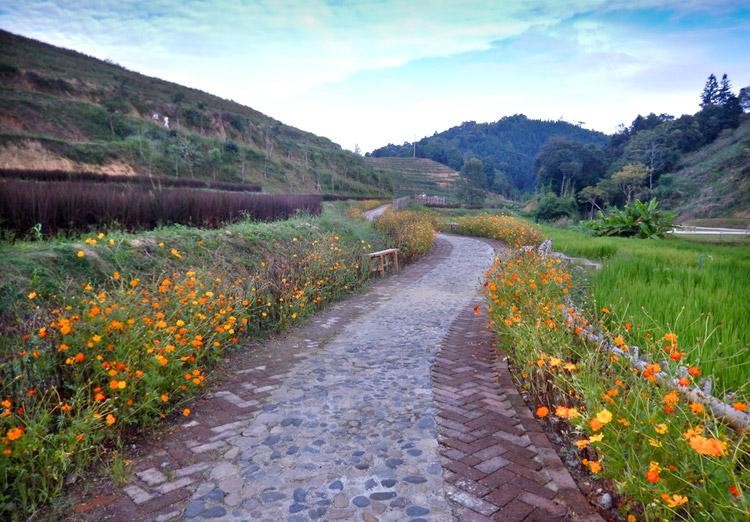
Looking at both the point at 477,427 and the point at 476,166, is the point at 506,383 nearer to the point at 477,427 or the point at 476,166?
the point at 477,427

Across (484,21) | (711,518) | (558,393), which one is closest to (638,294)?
(558,393)

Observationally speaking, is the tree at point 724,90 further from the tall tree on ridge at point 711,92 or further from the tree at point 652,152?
the tree at point 652,152

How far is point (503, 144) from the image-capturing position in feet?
370

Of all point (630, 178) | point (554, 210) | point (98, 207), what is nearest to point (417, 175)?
point (630, 178)

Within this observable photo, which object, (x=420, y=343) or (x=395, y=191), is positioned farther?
(x=395, y=191)

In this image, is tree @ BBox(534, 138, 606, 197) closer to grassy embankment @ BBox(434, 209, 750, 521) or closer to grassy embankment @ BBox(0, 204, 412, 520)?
grassy embankment @ BBox(434, 209, 750, 521)

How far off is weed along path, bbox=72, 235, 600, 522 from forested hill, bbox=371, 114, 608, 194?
88.8 m

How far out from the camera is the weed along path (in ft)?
7.68

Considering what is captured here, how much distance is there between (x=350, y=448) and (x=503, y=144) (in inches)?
4667

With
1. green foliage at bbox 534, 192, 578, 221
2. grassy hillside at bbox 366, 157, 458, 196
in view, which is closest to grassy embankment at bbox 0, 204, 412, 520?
green foliage at bbox 534, 192, 578, 221

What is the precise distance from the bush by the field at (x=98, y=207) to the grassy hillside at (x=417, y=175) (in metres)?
51.3

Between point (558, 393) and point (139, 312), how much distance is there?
3401mm

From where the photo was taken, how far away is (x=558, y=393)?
134 inches

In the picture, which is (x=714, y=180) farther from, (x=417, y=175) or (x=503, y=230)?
(x=417, y=175)
